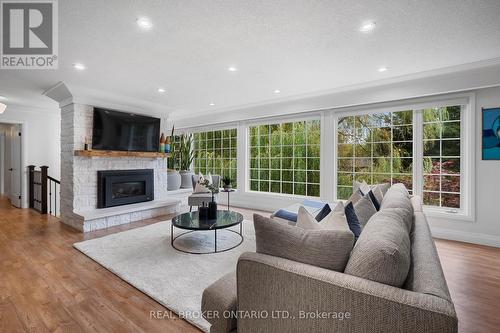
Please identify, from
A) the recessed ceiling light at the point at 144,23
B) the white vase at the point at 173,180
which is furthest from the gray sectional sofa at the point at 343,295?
the white vase at the point at 173,180

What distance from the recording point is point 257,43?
8.82ft

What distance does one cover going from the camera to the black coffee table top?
2.97 m

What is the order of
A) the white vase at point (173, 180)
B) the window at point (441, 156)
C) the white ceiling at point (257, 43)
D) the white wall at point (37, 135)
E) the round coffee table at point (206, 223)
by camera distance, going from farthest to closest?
the white vase at point (173, 180) → the white wall at point (37, 135) → the window at point (441, 156) → the round coffee table at point (206, 223) → the white ceiling at point (257, 43)

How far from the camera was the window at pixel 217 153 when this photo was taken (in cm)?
656

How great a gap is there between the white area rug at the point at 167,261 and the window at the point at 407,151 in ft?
7.91

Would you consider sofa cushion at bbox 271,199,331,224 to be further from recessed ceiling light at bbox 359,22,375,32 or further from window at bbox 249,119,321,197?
recessed ceiling light at bbox 359,22,375,32

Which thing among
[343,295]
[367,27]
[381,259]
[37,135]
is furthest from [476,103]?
[37,135]

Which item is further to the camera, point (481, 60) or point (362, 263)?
point (481, 60)

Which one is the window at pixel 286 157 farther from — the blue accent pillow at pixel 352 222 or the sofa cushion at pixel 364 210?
the blue accent pillow at pixel 352 222

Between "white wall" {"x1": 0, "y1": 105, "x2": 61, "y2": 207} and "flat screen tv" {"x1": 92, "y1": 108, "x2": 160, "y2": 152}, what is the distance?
7.94 feet

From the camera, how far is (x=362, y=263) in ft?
3.49

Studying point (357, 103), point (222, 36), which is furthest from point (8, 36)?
point (357, 103)

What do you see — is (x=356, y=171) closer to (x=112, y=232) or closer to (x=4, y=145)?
(x=112, y=232)

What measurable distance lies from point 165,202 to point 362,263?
477cm
